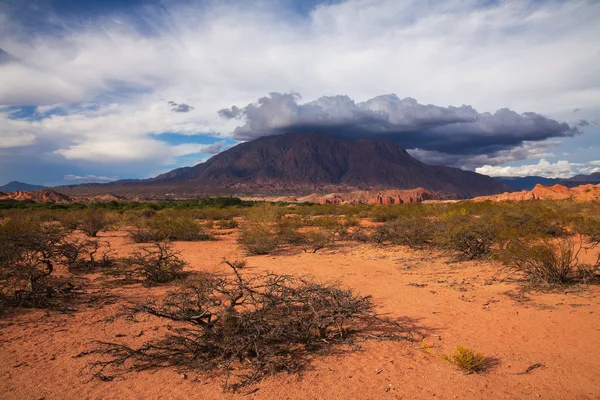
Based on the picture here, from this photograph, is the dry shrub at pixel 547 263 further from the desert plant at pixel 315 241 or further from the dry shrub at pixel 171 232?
the dry shrub at pixel 171 232

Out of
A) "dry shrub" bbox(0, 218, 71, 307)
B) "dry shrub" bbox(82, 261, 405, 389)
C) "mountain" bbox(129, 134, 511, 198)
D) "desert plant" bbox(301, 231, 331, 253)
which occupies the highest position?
"mountain" bbox(129, 134, 511, 198)

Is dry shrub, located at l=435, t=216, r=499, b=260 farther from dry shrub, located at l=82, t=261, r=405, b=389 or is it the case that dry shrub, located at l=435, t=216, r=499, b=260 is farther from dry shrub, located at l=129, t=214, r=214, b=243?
dry shrub, located at l=129, t=214, r=214, b=243

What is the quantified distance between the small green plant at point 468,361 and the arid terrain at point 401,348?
0.32ft

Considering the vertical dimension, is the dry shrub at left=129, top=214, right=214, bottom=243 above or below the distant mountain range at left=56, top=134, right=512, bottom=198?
below

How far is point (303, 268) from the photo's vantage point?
1191cm

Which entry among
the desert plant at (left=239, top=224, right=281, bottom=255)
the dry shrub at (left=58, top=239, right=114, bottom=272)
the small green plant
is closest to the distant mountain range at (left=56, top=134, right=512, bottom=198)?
the desert plant at (left=239, top=224, right=281, bottom=255)

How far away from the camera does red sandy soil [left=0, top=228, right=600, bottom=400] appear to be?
432 centimetres

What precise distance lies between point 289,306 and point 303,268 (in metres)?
6.17

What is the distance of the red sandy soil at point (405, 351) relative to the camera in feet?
14.2

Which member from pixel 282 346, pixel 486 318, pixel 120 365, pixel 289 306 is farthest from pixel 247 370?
pixel 486 318

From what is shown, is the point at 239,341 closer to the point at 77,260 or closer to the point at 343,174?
the point at 77,260

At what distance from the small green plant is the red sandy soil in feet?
0.38

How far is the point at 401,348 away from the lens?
217 inches

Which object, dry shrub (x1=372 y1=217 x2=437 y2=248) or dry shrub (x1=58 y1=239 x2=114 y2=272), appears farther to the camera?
dry shrub (x1=372 y1=217 x2=437 y2=248)
